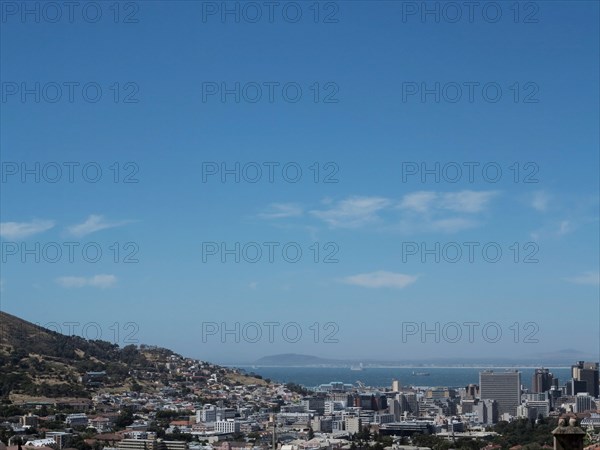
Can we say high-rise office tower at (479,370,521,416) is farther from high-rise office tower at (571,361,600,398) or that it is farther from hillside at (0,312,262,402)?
hillside at (0,312,262,402)

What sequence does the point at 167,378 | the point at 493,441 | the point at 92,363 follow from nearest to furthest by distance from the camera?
1. the point at 493,441
2. the point at 92,363
3. the point at 167,378

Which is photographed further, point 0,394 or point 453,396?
point 453,396

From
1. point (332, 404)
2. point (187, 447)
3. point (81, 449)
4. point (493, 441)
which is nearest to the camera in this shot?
point (81, 449)

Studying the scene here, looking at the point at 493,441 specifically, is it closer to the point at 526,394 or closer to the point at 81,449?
the point at 81,449

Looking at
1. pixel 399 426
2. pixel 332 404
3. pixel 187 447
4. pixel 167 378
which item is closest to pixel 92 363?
pixel 167 378

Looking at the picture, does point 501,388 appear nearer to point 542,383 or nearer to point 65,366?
point 542,383

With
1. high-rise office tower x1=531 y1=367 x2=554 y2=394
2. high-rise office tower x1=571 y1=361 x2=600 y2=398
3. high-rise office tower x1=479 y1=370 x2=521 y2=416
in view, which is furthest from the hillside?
high-rise office tower x1=571 y1=361 x2=600 y2=398

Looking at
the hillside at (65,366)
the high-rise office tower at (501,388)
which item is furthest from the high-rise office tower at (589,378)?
the hillside at (65,366)
